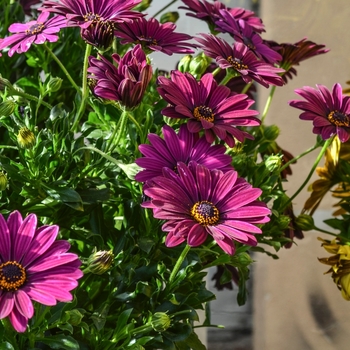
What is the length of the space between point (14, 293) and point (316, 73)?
68cm

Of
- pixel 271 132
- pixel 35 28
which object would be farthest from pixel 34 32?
pixel 271 132

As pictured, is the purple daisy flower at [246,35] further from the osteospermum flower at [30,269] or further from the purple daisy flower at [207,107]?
the osteospermum flower at [30,269]

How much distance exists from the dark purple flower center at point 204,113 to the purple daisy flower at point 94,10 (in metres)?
0.08

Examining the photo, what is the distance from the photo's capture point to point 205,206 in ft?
1.23

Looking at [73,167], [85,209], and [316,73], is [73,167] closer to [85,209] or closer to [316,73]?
[85,209]

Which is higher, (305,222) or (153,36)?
(153,36)

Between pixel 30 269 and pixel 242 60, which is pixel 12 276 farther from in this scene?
pixel 242 60

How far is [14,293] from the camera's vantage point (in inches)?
12.3

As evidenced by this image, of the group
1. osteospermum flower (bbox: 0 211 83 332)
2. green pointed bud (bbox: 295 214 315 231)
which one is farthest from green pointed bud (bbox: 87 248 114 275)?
green pointed bud (bbox: 295 214 315 231)

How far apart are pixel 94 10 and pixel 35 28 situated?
50mm

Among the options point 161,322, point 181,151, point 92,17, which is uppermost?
point 92,17

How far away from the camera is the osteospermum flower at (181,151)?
39 cm

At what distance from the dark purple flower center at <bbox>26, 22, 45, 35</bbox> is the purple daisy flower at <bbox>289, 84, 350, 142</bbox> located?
199mm

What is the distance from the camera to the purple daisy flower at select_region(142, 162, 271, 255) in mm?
345
